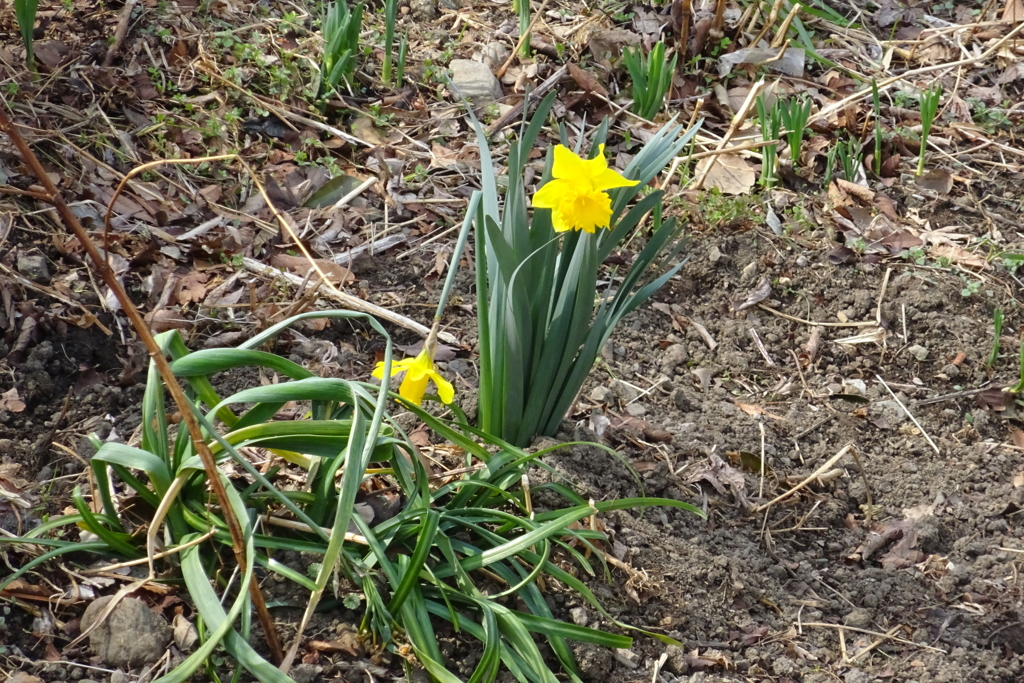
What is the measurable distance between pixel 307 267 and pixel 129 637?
1.28 meters

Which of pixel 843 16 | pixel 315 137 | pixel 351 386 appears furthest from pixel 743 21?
pixel 351 386

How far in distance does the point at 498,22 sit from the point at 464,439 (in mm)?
2475

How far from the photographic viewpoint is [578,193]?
1636 mm

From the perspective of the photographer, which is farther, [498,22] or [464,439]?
[498,22]

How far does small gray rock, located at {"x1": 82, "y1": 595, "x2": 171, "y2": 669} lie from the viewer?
1469 millimetres

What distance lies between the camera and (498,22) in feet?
12.0

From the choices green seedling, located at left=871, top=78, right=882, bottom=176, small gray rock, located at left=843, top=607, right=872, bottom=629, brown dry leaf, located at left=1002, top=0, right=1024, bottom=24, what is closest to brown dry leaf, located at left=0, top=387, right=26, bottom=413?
small gray rock, located at left=843, top=607, right=872, bottom=629

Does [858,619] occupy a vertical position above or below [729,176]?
below

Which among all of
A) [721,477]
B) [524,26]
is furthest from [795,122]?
[721,477]

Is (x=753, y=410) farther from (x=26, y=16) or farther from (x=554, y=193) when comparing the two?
(x=26, y=16)

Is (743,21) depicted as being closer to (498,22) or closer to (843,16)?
(843,16)

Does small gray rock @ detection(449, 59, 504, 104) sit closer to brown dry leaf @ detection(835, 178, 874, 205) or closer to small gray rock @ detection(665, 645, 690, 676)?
brown dry leaf @ detection(835, 178, 874, 205)

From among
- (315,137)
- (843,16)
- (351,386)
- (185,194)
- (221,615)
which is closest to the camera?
(221,615)

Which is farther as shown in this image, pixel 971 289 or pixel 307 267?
pixel 971 289
